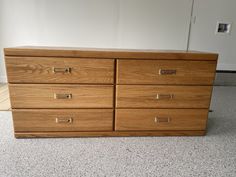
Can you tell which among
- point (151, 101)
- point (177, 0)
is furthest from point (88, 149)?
point (177, 0)

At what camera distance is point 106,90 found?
49.9 inches

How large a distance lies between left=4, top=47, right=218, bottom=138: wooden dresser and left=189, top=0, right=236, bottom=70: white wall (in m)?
1.59

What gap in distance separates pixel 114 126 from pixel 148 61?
50 cm

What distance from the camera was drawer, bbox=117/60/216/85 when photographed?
1.24 m

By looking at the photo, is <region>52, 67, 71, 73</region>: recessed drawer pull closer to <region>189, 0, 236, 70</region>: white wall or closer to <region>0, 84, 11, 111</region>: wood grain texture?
<region>0, 84, 11, 111</region>: wood grain texture

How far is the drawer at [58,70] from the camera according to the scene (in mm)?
1169

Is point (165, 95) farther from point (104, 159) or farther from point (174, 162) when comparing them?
point (104, 159)

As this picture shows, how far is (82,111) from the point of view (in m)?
1.29

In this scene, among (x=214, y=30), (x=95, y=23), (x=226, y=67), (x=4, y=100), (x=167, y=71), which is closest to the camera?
(x=167, y=71)

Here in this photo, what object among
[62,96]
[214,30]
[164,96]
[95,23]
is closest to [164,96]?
[164,96]

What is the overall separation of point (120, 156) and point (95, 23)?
183 centimetres

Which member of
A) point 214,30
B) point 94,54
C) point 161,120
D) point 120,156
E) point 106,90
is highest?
point 214,30

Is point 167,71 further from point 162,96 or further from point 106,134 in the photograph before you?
point 106,134

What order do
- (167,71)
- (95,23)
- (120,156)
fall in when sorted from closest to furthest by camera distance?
(120,156) < (167,71) < (95,23)
